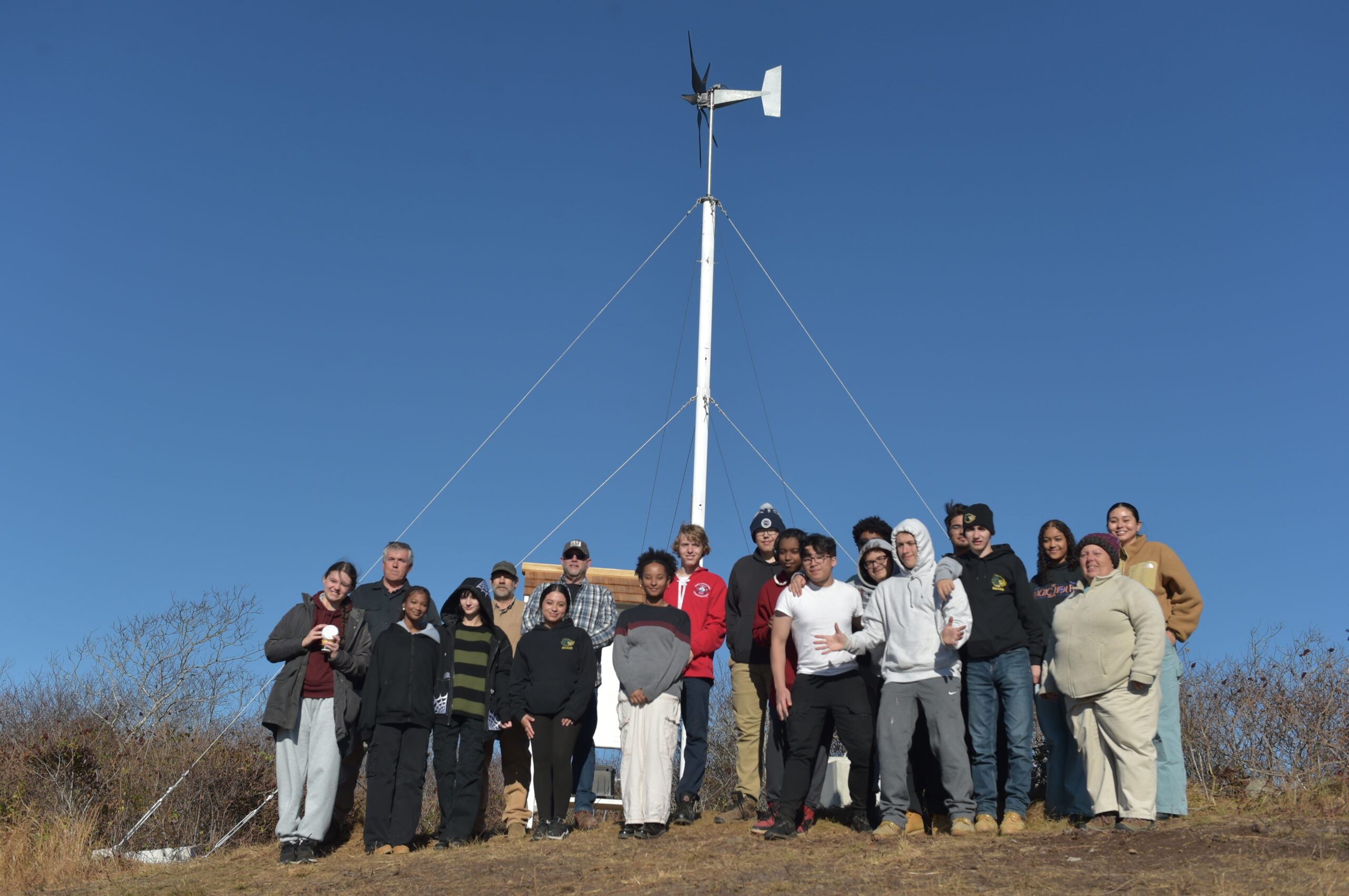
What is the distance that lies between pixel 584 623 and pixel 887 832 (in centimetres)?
258

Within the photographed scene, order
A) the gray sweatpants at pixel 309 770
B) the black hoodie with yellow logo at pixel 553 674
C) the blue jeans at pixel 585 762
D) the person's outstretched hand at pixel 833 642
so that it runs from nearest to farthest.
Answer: the person's outstretched hand at pixel 833 642 → the gray sweatpants at pixel 309 770 → the black hoodie with yellow logo at pixel 553 674 → the blue jeans at pixel 585 762

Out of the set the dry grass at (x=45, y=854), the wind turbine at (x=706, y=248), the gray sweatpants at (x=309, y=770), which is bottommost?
the dry grass at (x=45, y=854)

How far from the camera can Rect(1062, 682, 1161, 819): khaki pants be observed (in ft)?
21.2

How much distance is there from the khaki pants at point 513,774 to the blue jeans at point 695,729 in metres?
1.13

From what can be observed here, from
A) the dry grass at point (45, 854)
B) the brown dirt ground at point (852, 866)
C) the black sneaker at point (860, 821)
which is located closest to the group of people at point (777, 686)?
the black sneaker at point (860, 821)

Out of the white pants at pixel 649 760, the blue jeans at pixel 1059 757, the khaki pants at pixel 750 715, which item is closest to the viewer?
the white pants at pixel 649 760

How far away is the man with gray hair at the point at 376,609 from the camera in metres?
8.01

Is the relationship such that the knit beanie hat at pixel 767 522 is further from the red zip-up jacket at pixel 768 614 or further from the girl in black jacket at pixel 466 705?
the girl in black jacket at pixel 466 705

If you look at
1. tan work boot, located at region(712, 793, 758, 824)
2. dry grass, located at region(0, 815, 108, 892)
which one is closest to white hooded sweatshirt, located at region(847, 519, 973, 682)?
tan work boot, located at region(712, 793, 758, 824)

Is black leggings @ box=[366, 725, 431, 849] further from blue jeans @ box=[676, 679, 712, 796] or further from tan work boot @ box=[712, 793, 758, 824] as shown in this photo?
tan work boot @ box=[712, 793, 758, 824]

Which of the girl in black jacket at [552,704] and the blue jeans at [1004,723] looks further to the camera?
the girl in black jacket at [552,704]

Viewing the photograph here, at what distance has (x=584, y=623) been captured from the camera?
8.01 m

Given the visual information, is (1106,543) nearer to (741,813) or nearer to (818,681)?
(818,681)

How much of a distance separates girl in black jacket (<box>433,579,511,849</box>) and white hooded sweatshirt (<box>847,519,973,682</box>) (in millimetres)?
2630
